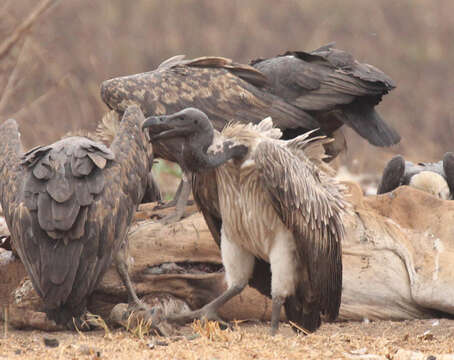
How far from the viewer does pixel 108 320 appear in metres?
5.89

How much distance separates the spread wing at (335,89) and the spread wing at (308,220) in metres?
2.02

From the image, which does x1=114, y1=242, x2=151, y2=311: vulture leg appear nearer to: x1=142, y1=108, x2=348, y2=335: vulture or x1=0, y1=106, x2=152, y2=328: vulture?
x1=0, y1=106, x2=152, y2=328: vulture

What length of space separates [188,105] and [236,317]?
1.88m

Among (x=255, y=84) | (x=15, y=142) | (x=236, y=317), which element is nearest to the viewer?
(x=15, y=142)

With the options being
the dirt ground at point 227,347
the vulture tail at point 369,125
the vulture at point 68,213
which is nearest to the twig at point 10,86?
the vulture tail at point 369,125

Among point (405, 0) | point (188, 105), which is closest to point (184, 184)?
point (188, 105)

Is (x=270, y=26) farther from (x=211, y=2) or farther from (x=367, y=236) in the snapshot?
(x=367, y=236)

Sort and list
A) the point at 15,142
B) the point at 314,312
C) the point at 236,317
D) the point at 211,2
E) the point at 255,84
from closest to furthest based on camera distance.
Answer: the point at 314,312 → the point at 15,142 → the point at 236,317 → the point at 255,84 → the point at 211,2

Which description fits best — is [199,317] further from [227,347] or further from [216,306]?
[227,347]

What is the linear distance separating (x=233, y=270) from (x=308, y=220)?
0.62m

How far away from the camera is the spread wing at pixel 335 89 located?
7133 millimetres

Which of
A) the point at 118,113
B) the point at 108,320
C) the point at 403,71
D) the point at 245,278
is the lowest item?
the point at 108,320

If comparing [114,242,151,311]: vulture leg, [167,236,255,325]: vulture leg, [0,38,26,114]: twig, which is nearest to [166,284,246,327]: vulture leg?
[167,236,255,325]: vulture leg

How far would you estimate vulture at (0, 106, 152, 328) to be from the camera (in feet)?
16.4
